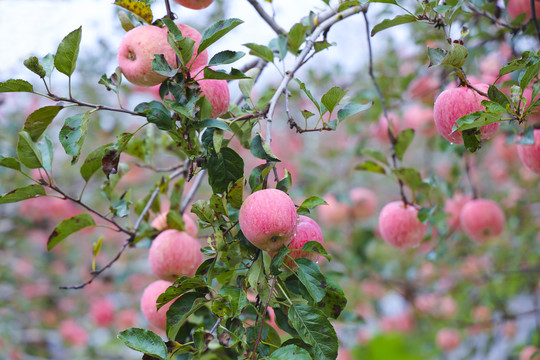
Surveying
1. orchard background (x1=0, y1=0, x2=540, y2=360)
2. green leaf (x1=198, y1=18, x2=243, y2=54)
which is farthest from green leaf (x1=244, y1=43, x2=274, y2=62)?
green leaf (x1=198, y1=18, x2=243, y2=54)

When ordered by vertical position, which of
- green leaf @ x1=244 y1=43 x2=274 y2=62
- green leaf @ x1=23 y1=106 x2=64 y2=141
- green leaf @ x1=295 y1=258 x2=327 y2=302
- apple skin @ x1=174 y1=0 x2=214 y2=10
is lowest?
green leaf @ x1=295 y1=258 x2=327 y2=302

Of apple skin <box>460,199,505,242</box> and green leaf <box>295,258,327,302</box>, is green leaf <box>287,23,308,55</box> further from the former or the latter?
apple skin <box>460,199,505,242</box>

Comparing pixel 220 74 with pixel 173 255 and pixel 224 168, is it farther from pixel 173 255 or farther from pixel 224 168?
pixel 173 255

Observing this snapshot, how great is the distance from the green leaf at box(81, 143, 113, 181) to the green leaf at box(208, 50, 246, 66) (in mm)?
307

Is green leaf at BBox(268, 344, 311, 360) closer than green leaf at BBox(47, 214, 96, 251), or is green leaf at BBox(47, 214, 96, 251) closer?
green leaf at BBox(268, 344, 311, 360)

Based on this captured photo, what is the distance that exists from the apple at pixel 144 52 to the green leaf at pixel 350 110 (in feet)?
0.90

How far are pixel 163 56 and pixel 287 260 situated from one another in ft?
1.24

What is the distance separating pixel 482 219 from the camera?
149 centimetres

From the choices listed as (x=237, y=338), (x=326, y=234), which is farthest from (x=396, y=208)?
(x=326, y=234)

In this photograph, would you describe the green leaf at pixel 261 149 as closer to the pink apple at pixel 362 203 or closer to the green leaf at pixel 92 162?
the green leaf at pixel 92 162

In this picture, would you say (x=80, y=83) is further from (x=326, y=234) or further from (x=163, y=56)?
(x=163, y=56)

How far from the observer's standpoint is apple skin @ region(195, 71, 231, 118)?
779 mm

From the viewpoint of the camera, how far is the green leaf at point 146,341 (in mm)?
621

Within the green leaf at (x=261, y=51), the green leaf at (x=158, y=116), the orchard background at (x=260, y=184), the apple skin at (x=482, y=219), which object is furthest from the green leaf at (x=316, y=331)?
the apple skin at (x=482, y=219)
